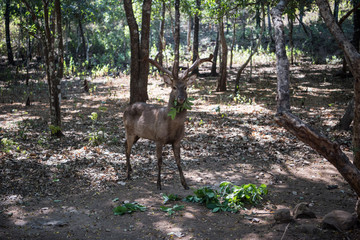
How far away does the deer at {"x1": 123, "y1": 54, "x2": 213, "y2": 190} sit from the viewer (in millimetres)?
6527

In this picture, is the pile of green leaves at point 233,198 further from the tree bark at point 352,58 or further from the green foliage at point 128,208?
the tree bark at point 352,58

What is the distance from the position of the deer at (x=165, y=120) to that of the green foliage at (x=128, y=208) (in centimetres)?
107

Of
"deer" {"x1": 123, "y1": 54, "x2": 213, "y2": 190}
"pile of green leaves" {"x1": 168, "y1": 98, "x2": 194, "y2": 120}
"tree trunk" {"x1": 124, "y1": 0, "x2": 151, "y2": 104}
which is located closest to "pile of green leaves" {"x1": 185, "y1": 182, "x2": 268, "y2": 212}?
"deer" {"x1": 123, "y1": 54, "x2": 213, "y2": 190}

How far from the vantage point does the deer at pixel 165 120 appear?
6.53 m

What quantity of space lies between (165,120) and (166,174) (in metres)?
1.63

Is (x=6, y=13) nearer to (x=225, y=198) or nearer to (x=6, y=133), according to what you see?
(x=6, y=133)

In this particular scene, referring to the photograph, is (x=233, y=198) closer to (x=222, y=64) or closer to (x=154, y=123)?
(x=154, y=123)

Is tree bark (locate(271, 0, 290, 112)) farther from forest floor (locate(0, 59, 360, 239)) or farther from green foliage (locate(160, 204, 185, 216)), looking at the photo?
green foliage (locate(160, 204, 185, 216))

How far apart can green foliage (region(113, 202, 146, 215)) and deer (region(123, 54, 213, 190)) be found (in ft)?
3.52

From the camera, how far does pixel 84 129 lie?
36.4 ft

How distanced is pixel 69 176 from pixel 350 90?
46.9ft

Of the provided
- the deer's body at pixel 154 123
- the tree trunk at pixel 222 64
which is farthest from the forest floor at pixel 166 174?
the tree trunk at pixel 222 64

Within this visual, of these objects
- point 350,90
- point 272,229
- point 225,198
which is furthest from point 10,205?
point 350,90

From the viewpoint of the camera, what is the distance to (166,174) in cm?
766
